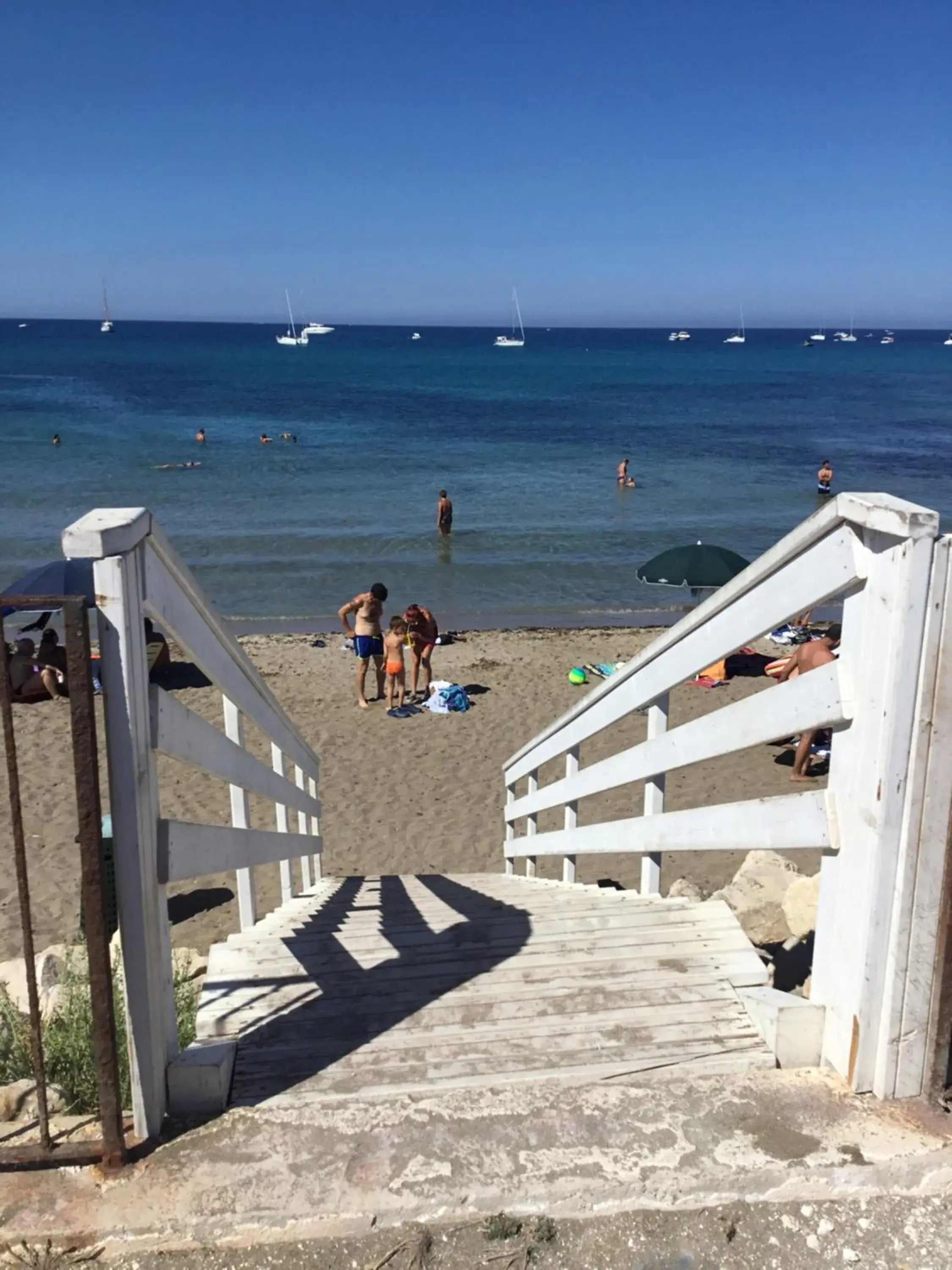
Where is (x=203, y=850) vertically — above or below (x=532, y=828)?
above

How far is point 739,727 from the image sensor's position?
2.67 m

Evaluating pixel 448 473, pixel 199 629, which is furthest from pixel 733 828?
pixel 448 473

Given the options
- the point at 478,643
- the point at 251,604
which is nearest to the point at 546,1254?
the point at 478,643

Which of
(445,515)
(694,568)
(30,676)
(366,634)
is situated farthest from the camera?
(445,515)

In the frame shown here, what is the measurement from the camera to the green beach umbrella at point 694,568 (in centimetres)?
1404

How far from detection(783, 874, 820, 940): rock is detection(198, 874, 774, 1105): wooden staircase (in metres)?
1.24

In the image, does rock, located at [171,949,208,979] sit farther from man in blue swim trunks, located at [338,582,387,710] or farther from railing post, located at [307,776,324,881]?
man in blue swim trunks, located at [338,582,387,710]

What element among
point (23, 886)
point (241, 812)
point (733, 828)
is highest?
point (23, 886)

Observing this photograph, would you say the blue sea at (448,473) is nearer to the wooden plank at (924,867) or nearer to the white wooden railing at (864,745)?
the white wooden railing at (864,745)

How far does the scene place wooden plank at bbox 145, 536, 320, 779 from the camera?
83.8 inches

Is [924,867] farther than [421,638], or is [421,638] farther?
[421,638]

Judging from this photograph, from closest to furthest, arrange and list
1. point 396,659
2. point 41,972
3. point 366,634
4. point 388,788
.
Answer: point 41,972 → point 388,788 → point 396,659 → point 366,634

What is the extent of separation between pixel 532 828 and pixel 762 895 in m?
1.56

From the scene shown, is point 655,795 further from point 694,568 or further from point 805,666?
point 694,568
